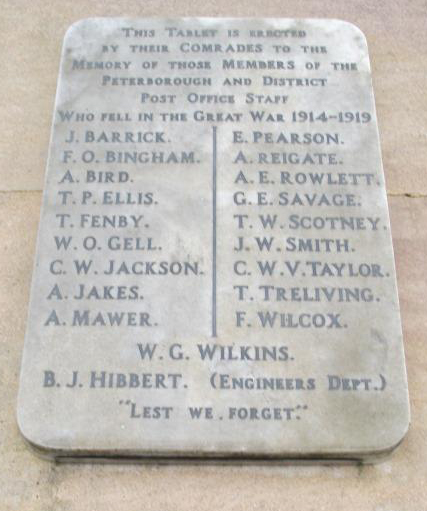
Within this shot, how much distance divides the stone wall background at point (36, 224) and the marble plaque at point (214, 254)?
0.14m

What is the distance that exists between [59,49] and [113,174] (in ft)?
3.89

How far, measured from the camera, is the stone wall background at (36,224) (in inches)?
118

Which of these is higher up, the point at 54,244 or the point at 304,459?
the point at 54,244

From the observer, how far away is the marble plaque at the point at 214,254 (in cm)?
300

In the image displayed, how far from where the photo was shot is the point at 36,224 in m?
3.67

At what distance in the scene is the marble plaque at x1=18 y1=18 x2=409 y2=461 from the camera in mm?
2996

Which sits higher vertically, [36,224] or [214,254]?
[214,254]

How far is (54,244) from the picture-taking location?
337 centimetres

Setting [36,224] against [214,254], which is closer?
[214,254]

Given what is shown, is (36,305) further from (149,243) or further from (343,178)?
(343,178)

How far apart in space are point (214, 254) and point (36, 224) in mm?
955

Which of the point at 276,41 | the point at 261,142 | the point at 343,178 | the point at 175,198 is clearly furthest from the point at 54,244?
the point at 276,41

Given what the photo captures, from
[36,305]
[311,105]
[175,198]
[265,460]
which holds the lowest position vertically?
[265,460]

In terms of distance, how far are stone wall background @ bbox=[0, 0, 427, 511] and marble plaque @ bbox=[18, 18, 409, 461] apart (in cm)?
14
